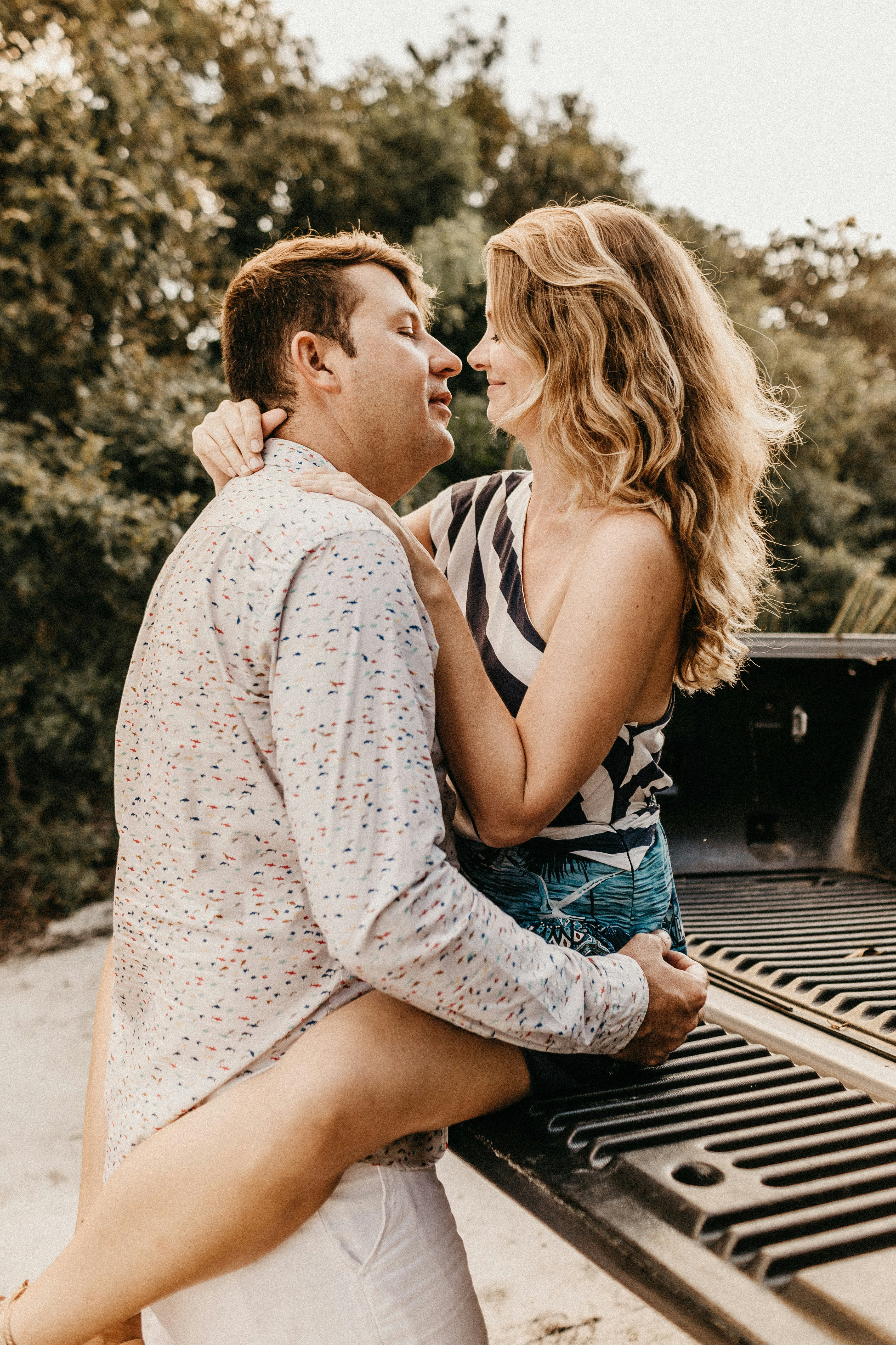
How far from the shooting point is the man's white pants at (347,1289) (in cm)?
147

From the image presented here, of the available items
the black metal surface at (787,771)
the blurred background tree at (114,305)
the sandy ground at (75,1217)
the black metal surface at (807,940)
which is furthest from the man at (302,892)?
the blurred background tree at (114,305)

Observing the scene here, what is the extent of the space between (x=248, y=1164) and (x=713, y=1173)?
0.66 m

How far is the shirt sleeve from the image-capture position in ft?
4.34

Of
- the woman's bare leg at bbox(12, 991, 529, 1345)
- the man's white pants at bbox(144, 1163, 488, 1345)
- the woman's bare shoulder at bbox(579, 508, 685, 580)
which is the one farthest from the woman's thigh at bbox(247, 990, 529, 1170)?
the woman's bare shoulder at bbox(579, 508, 685, 580)

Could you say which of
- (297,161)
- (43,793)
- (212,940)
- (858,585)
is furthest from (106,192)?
(212,940)

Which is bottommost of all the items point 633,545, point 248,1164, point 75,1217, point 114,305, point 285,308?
point 75,1217

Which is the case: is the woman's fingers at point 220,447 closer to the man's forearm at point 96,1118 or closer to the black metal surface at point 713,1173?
the man's forearm at point 96,1118

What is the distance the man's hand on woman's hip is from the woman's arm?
0.31m

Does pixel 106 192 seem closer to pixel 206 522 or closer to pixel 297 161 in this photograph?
pixel 297 161

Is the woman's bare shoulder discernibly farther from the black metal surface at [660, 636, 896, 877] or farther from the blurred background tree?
the blurred background tree

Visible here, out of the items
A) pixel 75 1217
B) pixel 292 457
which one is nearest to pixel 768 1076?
pixel 292 457

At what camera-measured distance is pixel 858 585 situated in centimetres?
450

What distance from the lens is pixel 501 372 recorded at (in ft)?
6.91

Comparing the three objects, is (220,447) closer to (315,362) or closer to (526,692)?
(315,362)
